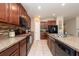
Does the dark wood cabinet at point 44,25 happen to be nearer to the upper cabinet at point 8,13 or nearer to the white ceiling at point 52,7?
the white ceiling at point 52,7

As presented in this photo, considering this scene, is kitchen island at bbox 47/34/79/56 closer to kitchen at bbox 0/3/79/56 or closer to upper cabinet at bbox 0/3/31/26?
kitchen at bbox 0/3/79/56


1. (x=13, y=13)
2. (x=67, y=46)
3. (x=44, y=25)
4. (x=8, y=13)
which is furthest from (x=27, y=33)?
(x=44, y=25)

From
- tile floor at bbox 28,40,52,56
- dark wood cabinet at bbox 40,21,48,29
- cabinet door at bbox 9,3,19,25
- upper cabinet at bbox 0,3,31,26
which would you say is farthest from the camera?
dark wood cabinet at bbox 40,21,48,29

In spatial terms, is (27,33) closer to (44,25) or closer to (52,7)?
(52,7)

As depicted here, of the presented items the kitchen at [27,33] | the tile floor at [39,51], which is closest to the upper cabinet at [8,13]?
the kitchen at [27,33]

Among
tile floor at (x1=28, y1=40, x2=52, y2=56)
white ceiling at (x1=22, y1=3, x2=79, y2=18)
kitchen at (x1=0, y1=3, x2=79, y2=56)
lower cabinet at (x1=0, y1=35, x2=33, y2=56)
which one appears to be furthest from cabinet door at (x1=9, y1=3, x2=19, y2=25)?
tile floor at (x1=28, y1=40, x2=52, y2=56)

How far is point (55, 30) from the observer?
26.0 feet

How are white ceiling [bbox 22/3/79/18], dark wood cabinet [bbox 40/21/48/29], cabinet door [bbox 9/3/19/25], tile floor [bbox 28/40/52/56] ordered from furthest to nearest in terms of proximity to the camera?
dark wood cabinet [bbox 40/21/48/29] → white ceiling [bbox 22/3/79/18] → tile floor [bbox 28/40/52/56] → cabinet door [bbox 9/3/19/25]

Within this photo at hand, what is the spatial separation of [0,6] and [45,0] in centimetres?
144

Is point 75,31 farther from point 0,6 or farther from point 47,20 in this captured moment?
point 0,6

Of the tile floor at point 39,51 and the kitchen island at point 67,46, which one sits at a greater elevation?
the kitchen island at point 67,46

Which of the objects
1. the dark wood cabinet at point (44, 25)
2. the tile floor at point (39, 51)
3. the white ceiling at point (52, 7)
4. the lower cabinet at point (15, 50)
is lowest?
the tile floor at point (39, 51)

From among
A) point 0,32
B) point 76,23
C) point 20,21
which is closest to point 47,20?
point 76,23

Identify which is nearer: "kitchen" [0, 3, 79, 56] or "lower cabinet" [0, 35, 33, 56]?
"lower cabinet" [0, 35, 33, 56]
